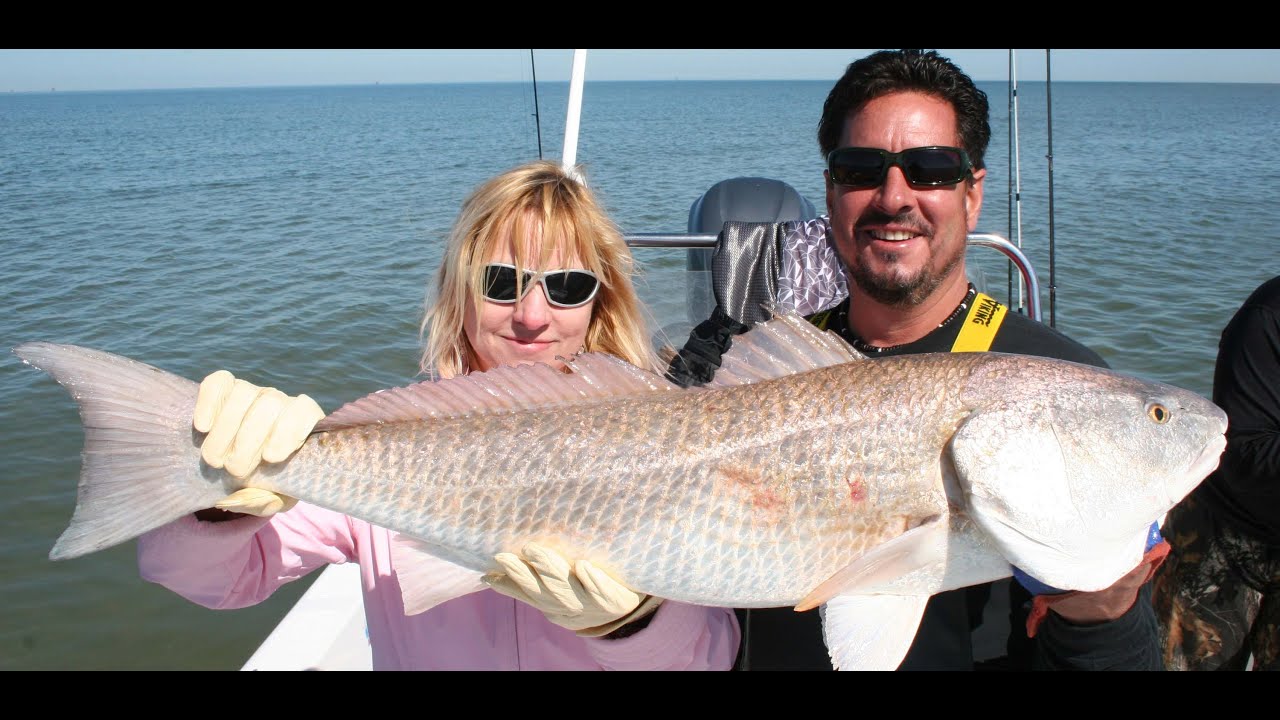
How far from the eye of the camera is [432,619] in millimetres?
2297

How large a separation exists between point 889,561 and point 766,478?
1.08 ft

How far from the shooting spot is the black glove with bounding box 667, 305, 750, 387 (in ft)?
8.21

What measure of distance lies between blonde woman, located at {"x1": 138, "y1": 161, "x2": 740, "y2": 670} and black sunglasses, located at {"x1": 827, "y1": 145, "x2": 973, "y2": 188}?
781mm

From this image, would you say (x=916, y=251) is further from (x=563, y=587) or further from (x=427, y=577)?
(x=427, y=577)

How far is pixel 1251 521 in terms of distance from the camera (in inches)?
120

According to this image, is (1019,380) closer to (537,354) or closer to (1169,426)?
(1169,426)

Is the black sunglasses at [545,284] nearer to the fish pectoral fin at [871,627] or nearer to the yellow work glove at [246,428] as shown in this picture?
the yellow work glove at [246,428]

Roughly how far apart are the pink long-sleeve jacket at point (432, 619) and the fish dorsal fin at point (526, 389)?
0.47m

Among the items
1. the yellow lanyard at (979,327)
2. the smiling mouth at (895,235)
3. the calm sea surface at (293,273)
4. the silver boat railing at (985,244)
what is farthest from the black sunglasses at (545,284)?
the silver boat railing at (985,244)

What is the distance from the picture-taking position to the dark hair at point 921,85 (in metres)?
2.40

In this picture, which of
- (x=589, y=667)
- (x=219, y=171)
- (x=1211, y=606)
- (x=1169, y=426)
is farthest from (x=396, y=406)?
(x=219, y=171)

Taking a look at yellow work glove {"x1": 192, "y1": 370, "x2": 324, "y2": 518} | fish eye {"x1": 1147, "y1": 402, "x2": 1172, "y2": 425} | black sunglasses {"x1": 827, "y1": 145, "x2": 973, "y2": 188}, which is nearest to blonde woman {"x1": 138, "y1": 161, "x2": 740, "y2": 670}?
yellow work glove {"x1": 192, "y1": 370, "x2": 324, "y2": 518}

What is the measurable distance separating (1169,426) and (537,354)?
66.3 inches

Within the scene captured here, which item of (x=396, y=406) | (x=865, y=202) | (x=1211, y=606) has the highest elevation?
(x=865, y=202)
